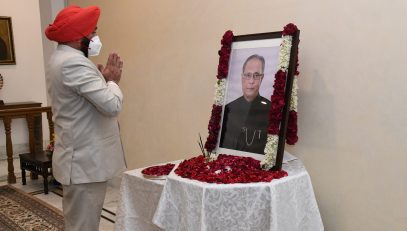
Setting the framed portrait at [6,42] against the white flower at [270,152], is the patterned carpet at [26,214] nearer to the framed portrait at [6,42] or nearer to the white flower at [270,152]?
the white flower at [270,152]

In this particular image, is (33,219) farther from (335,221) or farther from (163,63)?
(335,221)

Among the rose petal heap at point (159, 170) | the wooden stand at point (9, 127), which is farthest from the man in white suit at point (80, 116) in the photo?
the wooden stand at point (9, 127)

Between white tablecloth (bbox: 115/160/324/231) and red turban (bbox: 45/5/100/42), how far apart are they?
32.3 inches

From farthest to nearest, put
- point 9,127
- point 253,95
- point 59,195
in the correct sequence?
1. point 9,127
2. point 59,195
3. point 253,95

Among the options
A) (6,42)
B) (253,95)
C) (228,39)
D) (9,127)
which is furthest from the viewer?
(6,42)

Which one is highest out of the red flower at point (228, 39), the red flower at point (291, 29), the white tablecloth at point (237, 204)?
the red flower at point (291, 29)

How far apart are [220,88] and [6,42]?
435 centimetres

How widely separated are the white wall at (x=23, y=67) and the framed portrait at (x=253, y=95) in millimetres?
4334

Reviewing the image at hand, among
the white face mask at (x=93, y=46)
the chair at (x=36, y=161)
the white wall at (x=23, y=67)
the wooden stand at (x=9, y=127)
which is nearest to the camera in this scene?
the white face mask at (x=93, y=46)

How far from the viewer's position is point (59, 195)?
3881 mm

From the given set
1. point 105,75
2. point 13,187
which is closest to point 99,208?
point 105,75

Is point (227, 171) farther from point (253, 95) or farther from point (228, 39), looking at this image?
point (228, 39)

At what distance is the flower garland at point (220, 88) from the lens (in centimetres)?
→ 224

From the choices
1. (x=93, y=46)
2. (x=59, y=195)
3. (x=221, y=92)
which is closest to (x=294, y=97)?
(x=221, y=92)
